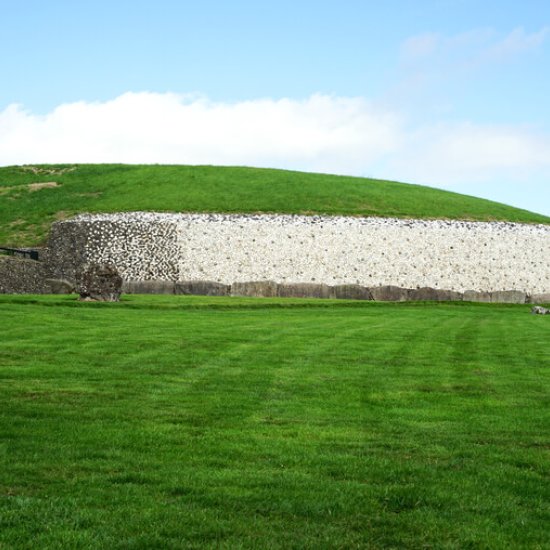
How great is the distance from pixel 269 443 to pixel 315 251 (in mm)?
50192

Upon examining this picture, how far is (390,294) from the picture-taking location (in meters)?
49.8

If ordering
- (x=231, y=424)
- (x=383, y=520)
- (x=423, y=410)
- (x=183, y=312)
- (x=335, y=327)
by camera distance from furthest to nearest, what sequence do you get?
(x=183, y=312) → (x=335, y=327) → (x=423, y=410) → (x=231, y=424) → (x=383, y=520)

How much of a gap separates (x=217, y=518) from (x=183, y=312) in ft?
85.1

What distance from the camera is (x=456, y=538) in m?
6.96

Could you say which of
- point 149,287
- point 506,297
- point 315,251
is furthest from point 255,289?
point 506,297

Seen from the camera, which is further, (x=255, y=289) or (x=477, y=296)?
(x=477, y=296)

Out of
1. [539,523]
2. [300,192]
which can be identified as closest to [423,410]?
[539,523]

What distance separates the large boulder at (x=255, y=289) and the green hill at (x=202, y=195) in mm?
16649

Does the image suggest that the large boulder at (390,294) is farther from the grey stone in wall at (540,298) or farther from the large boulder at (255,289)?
the grey stone in wall at (540,298)

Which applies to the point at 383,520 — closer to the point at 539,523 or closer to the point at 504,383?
the point at 539,523

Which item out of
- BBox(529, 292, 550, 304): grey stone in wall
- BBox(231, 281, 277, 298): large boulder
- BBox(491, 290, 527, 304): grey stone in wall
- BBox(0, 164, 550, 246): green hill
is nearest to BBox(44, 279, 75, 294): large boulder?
BBox(231, 281, 277, 298): large boulder

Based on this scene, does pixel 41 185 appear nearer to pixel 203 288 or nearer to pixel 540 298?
pixel 203 288

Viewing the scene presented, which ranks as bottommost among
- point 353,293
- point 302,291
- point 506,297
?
point 302,291

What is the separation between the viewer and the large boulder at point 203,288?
160ft
